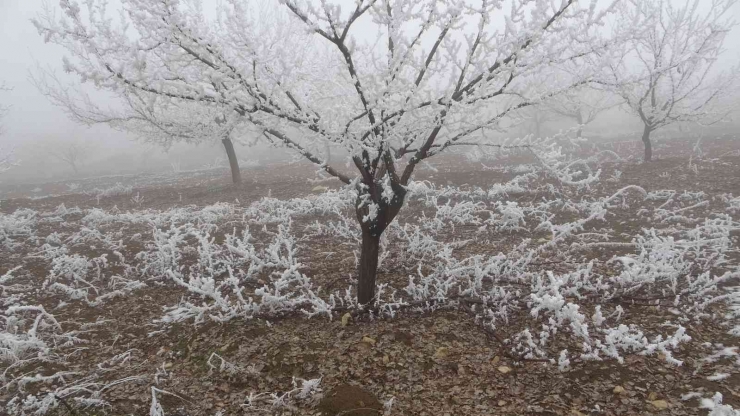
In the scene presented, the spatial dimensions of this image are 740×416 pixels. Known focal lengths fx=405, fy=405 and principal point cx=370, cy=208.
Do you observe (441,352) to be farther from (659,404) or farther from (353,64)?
(353,64)

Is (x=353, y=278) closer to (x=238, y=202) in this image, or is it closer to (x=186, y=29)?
(x=186, y=29)

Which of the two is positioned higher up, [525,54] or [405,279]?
[525,54]

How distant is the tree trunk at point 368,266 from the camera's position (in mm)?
4535

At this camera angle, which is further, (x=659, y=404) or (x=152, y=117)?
(x=152, y=117)

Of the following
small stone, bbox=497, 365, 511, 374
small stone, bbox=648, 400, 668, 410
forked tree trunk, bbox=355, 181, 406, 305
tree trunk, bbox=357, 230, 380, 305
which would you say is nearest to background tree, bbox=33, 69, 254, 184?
forked tree trunk, bbox=355, 181, 406, 305

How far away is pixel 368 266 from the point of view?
4.62 meters

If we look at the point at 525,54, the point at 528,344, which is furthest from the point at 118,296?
the point at 525,54

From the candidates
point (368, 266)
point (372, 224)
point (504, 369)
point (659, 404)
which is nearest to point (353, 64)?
point (372, 224)

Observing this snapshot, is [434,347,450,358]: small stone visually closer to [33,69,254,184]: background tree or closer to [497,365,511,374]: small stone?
[497,365,511,374]: small stone

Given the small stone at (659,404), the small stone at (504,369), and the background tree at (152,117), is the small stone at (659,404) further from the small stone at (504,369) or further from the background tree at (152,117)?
the background tree at (152,117)

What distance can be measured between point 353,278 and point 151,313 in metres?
2.56

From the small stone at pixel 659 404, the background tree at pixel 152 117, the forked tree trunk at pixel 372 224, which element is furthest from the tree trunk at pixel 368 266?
the small stone at pixel 659 404

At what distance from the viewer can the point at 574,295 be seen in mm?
4785

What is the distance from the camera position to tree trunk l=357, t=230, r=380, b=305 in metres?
4.54
